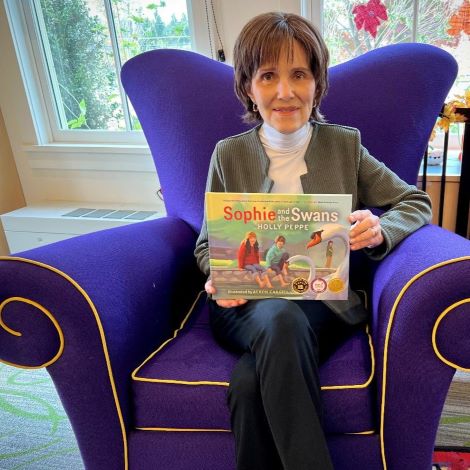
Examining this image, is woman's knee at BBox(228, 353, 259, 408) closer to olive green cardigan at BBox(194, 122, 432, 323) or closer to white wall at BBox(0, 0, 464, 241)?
olive green cardigan at BBox(194, 122, 432, 323)

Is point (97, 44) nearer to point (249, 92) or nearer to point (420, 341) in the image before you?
point (249, 92)

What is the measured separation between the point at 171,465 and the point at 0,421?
786 mm

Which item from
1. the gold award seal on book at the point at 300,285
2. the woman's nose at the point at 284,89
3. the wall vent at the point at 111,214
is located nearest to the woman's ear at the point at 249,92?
the woman's nose at the point at 284,89

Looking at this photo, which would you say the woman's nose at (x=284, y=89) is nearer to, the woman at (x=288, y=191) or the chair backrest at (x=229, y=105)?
the woman at (x=288, y=191)

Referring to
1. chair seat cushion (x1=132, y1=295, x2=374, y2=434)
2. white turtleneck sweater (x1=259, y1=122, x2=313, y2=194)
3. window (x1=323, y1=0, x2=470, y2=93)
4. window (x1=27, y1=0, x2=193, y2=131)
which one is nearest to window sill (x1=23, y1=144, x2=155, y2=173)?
window (x1=27, y1=0, x2=193, y2=131)

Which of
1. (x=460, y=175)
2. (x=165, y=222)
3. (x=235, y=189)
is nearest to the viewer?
(x=235, y=189)

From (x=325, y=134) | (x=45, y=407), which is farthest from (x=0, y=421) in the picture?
→ (x=325, y=134)

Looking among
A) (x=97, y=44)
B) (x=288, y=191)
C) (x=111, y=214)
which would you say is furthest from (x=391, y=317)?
(x=97, y=44)

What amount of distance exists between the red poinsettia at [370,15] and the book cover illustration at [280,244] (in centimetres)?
117

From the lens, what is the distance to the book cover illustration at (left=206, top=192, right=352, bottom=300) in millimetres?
842

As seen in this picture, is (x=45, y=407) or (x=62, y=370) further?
(x=45, y=407)

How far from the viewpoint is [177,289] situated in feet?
3.94

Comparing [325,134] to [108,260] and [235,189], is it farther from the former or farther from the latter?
[108,260]

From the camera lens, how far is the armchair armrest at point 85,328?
2.79 feet
